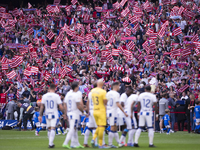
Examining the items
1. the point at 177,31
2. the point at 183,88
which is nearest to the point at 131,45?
the point at 177,31

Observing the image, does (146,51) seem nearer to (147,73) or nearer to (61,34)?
(147,73)

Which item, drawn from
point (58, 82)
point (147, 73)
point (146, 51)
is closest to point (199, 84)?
point (147, 73)

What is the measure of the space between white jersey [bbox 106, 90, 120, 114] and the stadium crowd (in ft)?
29.6

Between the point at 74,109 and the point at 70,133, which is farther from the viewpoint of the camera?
the point at 74,109

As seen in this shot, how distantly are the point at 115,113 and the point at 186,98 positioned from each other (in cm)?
1196

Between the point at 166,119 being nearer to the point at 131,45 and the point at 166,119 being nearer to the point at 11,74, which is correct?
the point at 131,45

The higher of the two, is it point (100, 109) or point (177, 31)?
point (177, 31)

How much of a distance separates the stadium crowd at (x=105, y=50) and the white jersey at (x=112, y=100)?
904 cm

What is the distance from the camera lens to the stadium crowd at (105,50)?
86.6 feet

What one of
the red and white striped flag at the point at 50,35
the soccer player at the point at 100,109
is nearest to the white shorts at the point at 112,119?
the soccer player at the point at 100,109

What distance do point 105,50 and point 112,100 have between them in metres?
15.7

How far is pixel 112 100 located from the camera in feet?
48.1

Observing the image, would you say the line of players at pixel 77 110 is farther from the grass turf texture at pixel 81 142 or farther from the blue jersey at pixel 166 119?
the blue jersey at pixel 166 119

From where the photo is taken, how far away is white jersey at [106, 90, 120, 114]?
14602 millimetres
